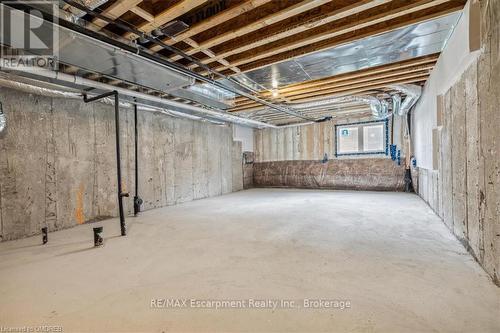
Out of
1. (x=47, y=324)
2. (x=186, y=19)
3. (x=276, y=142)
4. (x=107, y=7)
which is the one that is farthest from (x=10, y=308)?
(x=276, y=142)

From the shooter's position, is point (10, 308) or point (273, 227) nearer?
point (10, 308)

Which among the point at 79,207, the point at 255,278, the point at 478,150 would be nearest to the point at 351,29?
the point at 478,150

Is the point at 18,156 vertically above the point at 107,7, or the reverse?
the point at 107,7

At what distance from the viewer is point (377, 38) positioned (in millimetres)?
2307

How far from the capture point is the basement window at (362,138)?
20.6ft

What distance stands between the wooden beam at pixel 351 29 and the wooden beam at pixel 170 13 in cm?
97

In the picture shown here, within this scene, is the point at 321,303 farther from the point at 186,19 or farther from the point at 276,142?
the point at 276,142

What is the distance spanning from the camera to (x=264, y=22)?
2105mm

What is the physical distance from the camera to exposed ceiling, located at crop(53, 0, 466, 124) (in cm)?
195

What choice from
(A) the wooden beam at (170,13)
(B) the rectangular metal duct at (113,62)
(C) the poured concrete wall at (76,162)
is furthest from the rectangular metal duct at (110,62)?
(C) the poured concrete wall at (76,162)

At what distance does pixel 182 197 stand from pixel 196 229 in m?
2.39

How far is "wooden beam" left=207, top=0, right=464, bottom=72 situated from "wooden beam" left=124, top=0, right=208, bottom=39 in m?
0.97

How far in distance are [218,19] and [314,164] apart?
5.70m

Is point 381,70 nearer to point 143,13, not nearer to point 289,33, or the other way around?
point 289,33
